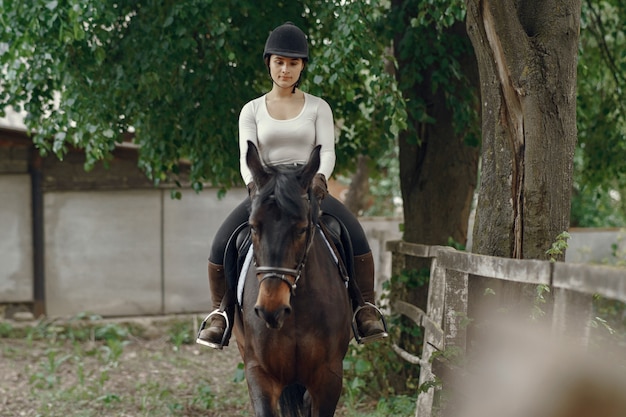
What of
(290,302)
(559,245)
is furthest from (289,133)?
(559,245)

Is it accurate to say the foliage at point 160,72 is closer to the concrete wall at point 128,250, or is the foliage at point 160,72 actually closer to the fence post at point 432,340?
the fence post at point 432,340

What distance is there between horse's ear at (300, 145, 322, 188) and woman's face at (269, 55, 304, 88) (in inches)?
32.4

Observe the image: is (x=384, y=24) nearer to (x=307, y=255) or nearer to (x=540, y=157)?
(x=540, y=157)

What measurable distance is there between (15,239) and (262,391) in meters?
10.3

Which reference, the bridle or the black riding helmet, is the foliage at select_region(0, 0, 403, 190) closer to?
the black riding helmet

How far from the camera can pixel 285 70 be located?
558cm

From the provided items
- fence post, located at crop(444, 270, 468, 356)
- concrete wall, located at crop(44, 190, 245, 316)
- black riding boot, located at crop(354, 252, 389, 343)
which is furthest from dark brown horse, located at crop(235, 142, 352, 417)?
concrete wall, located at crop(44, 190, 245, 316)

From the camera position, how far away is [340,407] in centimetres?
888

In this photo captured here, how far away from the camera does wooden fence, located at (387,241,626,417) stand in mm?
3732

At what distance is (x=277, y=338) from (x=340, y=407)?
3.96 meters

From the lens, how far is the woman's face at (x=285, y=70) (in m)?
5.59

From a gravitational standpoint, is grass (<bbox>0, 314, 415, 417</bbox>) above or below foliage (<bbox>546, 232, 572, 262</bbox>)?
below

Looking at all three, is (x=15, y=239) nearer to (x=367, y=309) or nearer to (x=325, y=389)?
(x=367, y=309)

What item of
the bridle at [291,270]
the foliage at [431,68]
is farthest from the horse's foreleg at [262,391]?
the foliage at [431,68]
